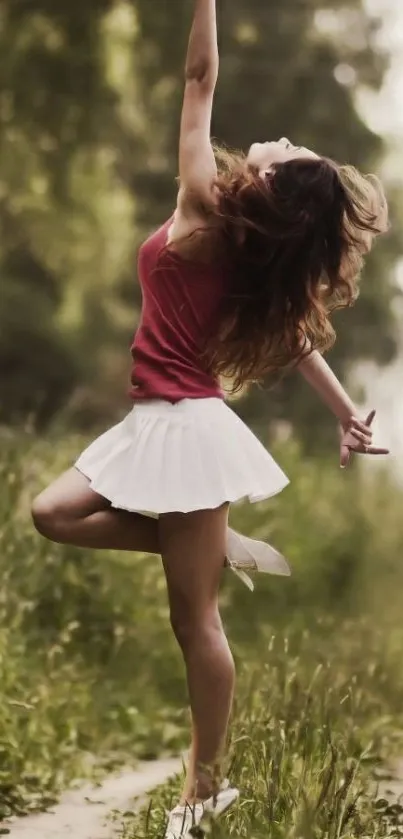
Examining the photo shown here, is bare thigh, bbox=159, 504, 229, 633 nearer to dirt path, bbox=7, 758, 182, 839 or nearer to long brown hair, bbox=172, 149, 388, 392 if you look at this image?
long brown hair, bbox=172, 149, 388, 392

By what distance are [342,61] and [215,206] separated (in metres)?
5.67

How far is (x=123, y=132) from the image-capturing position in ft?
27.8

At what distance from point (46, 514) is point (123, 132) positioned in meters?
5.92

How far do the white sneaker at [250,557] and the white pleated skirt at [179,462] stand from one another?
0.23 metres

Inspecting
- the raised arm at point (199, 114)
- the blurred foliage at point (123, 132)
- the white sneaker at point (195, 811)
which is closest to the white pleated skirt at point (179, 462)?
the raised arm at point (199, 114)

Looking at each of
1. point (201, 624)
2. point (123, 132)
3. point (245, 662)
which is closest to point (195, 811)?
point (201, 624)

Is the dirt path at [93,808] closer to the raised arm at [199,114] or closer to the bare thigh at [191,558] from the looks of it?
the bare thigh at [191,558]

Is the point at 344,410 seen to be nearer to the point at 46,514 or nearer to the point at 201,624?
the point at 201,624

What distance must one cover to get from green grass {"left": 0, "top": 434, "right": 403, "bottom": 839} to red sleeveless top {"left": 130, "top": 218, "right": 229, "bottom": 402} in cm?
105

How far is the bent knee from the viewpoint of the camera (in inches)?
117

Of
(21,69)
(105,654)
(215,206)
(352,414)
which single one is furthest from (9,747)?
(21,69)

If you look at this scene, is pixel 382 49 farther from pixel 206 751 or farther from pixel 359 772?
pixel 206 751

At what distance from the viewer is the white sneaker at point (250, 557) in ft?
10.3

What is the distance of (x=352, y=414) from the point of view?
10.5ft
